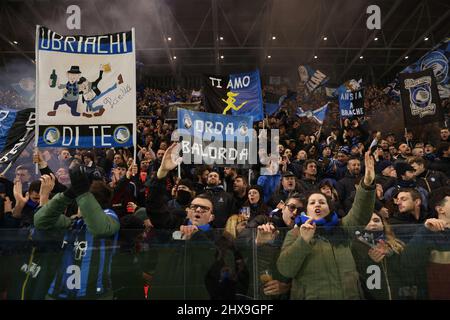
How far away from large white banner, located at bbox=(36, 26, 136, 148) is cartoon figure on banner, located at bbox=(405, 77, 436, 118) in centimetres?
584

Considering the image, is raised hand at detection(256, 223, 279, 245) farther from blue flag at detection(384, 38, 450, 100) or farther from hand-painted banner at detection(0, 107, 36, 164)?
blue flag at detection(384, 38, 450, 100)

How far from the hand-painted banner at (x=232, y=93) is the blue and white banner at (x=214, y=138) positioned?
1.48m

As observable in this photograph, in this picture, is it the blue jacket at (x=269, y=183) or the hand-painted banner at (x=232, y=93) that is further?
the hand-painted banner at (x=232, y=93)

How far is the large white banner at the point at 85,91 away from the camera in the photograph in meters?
4.70

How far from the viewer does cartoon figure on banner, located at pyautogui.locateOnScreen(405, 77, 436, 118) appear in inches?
326

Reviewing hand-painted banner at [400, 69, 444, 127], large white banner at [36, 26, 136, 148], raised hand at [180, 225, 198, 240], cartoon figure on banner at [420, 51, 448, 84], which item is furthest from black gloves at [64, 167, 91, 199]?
cartoon figure on banner at [420, 51, 448, 84]

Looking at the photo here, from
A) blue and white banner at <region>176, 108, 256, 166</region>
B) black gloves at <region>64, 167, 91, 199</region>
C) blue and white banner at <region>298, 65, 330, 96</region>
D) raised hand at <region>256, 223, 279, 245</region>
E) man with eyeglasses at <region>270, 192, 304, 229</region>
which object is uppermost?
blue and white banner at <region>298, 65, 330, 96</region>

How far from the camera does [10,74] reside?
70.0 feet

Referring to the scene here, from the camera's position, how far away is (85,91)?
4.80 metres

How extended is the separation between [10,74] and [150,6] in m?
10.4

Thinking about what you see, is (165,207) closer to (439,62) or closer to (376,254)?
(376,254)

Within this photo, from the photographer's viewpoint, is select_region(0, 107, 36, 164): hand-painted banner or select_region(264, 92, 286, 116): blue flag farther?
select_region(264, 92, 286, 116): blue flag

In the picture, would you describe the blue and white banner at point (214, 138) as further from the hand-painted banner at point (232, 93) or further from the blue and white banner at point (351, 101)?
the blue and white banner at point (351, 101)

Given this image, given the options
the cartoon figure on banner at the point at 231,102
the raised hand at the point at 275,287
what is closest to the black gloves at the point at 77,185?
the raised hand at the point at 275,287
